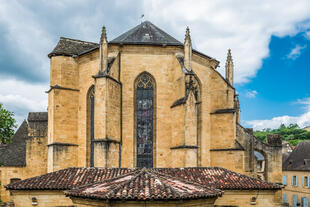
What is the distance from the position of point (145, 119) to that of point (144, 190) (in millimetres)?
10147

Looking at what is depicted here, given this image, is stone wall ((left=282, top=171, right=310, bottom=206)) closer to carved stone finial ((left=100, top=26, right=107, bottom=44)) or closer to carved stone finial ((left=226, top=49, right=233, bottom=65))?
carved stone finial ((left=226, top=49, right=233, bottom=65))

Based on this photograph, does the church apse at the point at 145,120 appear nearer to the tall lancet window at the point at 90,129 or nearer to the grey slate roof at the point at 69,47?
the tall lancet window at the point at 90,129

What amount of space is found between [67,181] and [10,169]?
11.9 metres

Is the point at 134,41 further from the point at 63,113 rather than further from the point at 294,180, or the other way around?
the point at 294,180

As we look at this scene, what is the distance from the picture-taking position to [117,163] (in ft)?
55.9

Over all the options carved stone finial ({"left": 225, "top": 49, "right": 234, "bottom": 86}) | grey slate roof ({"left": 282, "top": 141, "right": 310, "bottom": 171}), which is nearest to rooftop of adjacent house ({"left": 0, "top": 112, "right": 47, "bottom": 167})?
carved stone finial ({"left": 225, "top": 49, "right": 234, "bottom": 86})

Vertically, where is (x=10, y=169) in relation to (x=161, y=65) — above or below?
below

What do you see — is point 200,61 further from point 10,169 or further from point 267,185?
point 10,169

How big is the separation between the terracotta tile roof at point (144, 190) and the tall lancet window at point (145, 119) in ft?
26.2

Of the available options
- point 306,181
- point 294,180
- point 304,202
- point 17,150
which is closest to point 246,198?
point 17,150

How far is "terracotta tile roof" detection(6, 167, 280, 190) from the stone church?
2.0 inches

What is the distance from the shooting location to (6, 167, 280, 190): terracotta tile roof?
558 inches

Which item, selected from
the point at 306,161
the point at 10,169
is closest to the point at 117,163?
the point at 10,169

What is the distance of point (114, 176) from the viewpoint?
14.4 m
